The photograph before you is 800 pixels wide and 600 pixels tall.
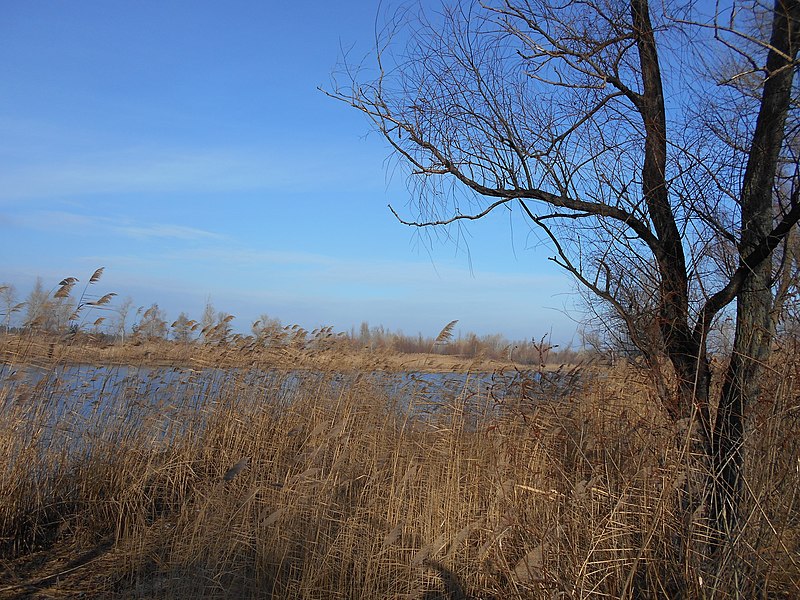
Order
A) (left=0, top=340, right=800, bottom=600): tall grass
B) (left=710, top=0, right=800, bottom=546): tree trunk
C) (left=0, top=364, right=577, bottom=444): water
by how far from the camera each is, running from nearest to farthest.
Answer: (left=0, top=340, right=800, bottom=600): tall grass, (left=710, top=0, right=800, bottom=546): tree trunk, (left=0, top=364, right=577, bottom=444): water

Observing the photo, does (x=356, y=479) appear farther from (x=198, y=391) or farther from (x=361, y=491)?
(x=198, y=391)

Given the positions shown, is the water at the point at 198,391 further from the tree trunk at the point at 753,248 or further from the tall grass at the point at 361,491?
the tree trunk at the point at 753,248

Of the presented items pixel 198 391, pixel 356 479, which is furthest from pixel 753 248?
pixel 198 391

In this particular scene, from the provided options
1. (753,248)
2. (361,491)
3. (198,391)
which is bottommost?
(361,491)

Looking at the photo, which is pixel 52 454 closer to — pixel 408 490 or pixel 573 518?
pixel 408 490

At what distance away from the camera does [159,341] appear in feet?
26.5

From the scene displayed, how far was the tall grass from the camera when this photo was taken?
11.6 feet

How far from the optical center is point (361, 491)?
5.19m

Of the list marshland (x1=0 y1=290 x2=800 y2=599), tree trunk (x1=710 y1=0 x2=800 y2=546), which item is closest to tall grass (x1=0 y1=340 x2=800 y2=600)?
marshland (x1=0 y1=290 x2=800 y2=599)

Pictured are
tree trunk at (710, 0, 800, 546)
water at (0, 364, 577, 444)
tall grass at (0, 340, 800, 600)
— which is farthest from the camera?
water at (0, 364, 577, 444)

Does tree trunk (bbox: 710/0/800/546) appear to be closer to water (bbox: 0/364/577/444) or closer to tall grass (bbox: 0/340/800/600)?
tall grass (bbox: 0/340/800/600)

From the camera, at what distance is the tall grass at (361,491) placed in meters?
3.55

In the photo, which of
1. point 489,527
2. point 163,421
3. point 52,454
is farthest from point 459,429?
point 52,454

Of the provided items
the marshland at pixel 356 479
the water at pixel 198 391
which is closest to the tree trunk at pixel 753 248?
the marshland at pixel 356 479
